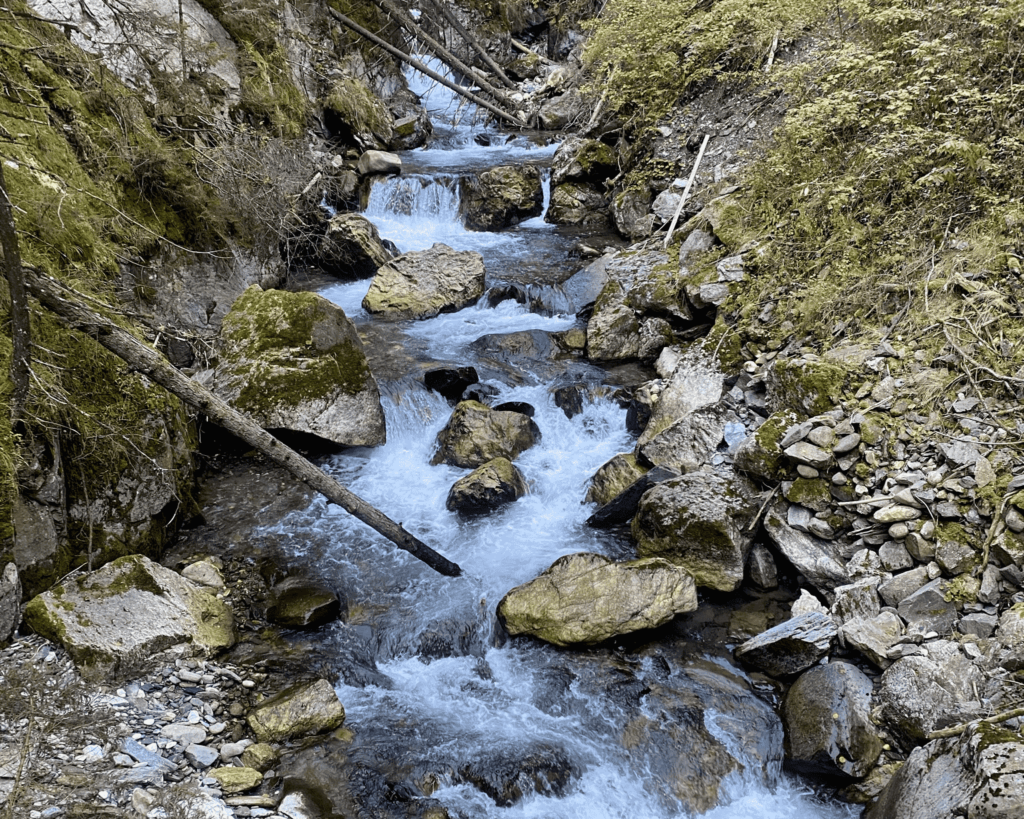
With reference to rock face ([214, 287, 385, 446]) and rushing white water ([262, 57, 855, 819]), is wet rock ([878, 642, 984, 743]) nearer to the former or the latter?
rushing white water ([262, 57, 855, 819])

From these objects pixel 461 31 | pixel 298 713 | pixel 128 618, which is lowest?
pixel 298 713

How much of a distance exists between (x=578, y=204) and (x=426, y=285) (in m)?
4.24

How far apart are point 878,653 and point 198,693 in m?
4.94

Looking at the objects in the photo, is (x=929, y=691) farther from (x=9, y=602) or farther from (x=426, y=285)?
(x=426, y=285)

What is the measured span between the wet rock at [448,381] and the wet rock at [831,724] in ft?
17.6

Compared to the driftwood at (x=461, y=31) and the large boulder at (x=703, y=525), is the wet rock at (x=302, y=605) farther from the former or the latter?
the driftwood at (x=461, y=31)

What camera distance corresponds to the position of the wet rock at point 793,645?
5.05 m

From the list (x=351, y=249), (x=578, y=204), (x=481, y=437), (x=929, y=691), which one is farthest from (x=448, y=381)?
(x=578, y=204)

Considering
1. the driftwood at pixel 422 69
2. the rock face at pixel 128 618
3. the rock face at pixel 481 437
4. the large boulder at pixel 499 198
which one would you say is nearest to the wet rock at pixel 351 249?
the large boulder at pixel 499 198

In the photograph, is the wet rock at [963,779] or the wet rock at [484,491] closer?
the wet rock at [963,779]

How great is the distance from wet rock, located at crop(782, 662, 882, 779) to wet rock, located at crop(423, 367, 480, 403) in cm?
536

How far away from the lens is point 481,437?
7.99 metres

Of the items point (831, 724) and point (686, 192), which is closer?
point (831, 724)

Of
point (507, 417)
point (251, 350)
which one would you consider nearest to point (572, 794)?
point (507, 417)
